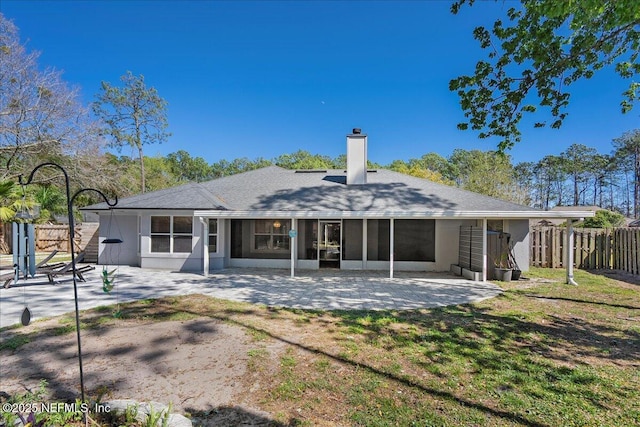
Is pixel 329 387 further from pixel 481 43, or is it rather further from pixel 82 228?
pixel 82 228

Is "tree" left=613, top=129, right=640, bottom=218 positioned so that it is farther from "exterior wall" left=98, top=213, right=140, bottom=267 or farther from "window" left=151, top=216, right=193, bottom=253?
"exterior wall" left=98, top=213, right=140, bottom=267

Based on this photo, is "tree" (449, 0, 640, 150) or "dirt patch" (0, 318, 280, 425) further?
"tree" (449, 0, 640, 150)

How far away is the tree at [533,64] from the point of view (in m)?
6.97

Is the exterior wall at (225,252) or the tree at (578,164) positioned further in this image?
the tree at (578,164)

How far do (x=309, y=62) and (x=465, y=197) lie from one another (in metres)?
10.9

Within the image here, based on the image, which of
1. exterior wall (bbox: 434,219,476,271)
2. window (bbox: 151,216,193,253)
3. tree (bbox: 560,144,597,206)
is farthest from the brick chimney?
tree (bbox: 560,144,597,206)

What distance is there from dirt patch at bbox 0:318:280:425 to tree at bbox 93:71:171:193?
979 inches

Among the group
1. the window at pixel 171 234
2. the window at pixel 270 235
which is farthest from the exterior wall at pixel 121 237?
the window at pixel 270 235

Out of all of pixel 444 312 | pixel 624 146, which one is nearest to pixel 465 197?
pixel 444 312

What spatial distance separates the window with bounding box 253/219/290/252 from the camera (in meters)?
12.9

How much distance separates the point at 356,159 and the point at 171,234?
8348 mm

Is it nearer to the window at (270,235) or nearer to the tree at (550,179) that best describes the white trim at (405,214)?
the window at (270,235)

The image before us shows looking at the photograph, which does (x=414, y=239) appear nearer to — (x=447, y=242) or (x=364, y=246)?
(x=447, y=242)

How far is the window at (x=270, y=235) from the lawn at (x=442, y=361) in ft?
18.8
